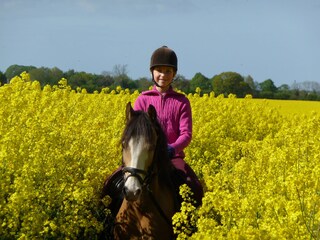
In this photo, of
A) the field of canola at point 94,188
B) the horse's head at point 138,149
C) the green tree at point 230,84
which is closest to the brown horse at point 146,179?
the horse's head at point 138,149

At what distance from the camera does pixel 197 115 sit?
12148 millimetres

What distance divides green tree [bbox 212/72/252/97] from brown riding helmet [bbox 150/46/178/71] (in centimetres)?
2785

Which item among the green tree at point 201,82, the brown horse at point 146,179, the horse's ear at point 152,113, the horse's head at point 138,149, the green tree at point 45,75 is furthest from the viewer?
the green tree at point 201,82

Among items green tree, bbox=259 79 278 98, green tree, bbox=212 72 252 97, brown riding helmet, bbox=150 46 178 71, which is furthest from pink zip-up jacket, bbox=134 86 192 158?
green tree, bbox=259 79 278 98

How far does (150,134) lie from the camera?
4.36 m

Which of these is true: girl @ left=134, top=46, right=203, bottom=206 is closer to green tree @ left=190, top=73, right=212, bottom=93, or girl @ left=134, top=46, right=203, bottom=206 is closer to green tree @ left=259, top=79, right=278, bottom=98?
green tree @ left=190, top=73, right=212, bottom=93

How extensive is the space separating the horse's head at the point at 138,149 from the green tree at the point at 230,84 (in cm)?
2876

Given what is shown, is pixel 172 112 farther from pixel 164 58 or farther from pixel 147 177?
pixel 147 177

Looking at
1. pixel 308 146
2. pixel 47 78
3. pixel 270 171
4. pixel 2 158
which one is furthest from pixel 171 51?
pixel 47 78

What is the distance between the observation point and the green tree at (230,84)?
1339 inches

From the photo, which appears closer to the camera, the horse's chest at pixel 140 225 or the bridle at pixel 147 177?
the bridle at pixel 147 177

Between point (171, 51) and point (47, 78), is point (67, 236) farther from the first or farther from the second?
point (47, 78)

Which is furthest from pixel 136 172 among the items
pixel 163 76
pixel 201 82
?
pixel 201 82

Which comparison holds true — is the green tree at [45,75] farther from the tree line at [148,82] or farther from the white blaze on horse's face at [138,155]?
the white blaze on horse's face at [138,155]
